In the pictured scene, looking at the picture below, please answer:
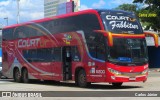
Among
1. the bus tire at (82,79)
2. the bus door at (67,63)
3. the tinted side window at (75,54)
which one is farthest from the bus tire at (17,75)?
the bus tire at (82,79)

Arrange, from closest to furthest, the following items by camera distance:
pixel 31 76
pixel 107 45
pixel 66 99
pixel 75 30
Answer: pixel 66 99, pixel 107 45, pixel 75 30, pixel 31 76

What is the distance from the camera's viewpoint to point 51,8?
73938 millimetres

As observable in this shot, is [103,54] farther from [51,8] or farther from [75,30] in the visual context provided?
[51,8]

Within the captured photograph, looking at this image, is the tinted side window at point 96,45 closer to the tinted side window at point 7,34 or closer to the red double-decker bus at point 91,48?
the red double-decker bus at point 91,48

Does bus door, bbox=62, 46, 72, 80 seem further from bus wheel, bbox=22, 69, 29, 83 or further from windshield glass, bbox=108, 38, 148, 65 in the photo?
bus wheel, bbox=22, 69, 29, 83

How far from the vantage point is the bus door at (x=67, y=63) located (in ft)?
73.1

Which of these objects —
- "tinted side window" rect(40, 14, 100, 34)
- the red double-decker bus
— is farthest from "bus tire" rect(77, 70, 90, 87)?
"tinted side window" rect(40, 14, 100, 34)

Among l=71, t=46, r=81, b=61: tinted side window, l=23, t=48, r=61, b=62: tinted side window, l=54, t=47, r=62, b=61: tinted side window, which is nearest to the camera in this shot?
l=71, t=46, r=81, b=61: tinted side window

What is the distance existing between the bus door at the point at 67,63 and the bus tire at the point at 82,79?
880 millimetres

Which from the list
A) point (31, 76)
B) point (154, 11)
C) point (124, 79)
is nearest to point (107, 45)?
point (124, 79)

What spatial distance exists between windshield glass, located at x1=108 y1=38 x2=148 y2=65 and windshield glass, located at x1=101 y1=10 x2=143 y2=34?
0.52 meters

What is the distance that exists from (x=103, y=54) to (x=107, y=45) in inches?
20.3

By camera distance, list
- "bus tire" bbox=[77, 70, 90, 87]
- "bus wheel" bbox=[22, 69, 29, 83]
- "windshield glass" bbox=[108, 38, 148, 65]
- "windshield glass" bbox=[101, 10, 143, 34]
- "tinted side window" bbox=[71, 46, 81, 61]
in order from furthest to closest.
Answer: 1. "bus wheel" bbox=[22, 69, 29, 83]
2. "tinted side window" bbox=[71, 46, 81, 61]
3. "bus tire" bbox=[77, 70, 90, 87]
4. "windshield glass" bbox=[101, 10, 143, 34]
5. "windshield glass" bbox=[108, 38, 148, 65]

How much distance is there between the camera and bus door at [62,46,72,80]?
73.1 feet
